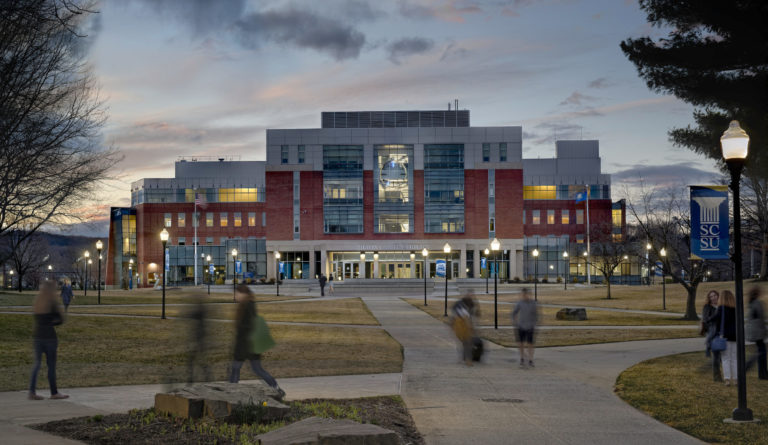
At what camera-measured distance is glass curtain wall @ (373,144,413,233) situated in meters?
98.5

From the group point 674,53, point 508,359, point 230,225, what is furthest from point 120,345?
point 230,225

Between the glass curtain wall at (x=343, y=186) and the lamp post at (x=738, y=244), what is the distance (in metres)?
87.2

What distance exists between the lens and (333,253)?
333 ft

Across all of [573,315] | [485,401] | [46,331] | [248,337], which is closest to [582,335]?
[573,315]

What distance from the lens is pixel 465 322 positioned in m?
18.2

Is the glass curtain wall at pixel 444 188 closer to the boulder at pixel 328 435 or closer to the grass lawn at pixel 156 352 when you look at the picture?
the grass lawn at pixel 156 352

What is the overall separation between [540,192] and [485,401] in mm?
102457

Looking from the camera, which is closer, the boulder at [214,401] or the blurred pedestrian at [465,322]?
the boulder at [214,401]

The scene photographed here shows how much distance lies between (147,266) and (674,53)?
102878 millimetres

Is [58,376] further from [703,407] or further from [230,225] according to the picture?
[230,225]

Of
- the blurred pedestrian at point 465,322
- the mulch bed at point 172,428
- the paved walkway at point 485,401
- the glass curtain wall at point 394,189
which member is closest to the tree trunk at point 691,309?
the paved walkway at point 485,401

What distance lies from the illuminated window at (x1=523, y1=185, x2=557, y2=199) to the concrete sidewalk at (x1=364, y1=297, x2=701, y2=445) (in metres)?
90.6

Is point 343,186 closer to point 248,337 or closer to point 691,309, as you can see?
point 691,309

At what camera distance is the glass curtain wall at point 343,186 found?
9862 cm
